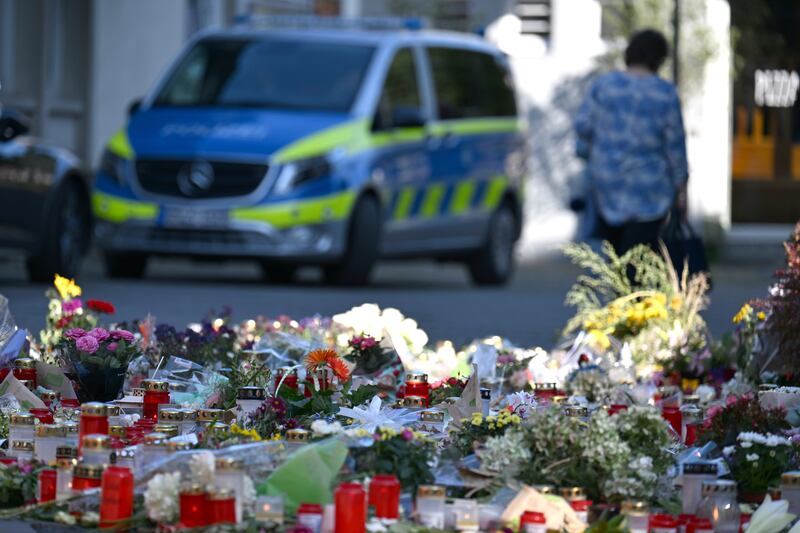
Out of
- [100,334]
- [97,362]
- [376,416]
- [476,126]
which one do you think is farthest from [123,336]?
[476,126]

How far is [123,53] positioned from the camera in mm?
23859

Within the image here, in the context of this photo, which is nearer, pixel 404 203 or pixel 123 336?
pixel 123 336

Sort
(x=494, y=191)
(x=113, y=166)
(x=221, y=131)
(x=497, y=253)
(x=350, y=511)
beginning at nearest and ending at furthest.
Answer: (x=350, y=511), (x=221, y=131), (x=113, y=166), (x=494, y=191), (x=497, y=253)

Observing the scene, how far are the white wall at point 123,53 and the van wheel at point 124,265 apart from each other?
5610 millimetres

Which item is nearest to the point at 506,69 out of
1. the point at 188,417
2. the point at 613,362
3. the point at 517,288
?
the point at 517,288

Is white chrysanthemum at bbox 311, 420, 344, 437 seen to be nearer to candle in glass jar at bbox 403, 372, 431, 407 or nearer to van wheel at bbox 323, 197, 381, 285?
candle in glass jar at bbox 403, 372, 431, 407

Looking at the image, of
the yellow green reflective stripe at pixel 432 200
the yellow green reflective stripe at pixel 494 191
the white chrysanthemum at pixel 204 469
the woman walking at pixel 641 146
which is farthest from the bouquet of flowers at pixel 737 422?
the yellow green reflective stripe at pixel 494 191

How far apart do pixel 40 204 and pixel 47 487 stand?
9.56 meters

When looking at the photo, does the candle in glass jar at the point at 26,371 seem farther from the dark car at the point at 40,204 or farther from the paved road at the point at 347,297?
the dark car at the point at 40,204

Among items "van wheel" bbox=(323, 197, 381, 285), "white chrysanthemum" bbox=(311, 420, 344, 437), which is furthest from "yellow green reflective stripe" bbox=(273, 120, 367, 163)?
"white chrysanthemum" bbox=(311, 420, 344, 437)

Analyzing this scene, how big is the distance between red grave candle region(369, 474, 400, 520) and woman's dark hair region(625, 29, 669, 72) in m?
6.21

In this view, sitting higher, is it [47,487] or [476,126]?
[476,126]

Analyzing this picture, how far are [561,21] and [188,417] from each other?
1939cm

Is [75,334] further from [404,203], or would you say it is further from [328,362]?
[404,203]
